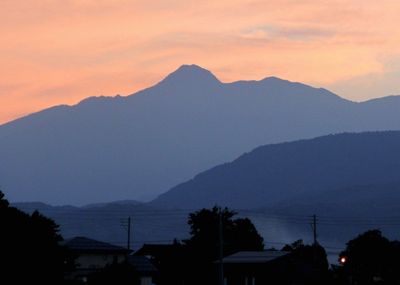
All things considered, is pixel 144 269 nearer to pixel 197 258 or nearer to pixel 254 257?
pixel 254 257

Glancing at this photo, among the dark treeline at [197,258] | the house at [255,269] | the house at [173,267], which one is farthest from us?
the house at [173,267]

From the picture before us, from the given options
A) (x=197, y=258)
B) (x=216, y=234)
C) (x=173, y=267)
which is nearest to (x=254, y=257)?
(x=197, y=258)

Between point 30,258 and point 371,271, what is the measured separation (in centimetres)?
5313

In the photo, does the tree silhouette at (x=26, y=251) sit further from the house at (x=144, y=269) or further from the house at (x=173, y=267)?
the house at (x=173, y=267)

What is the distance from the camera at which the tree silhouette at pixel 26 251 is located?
59.2 metres

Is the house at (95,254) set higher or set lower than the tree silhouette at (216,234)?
lower

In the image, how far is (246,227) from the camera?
485ft

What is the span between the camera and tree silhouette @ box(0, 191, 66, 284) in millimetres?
59188

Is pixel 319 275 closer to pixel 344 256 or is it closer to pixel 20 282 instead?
pixel 344 256

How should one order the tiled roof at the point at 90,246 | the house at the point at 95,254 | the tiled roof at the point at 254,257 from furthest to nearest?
the tiled roof at the point at 254,257 < the tiled roof at the point at 90,246 < the house at the point at 95,254

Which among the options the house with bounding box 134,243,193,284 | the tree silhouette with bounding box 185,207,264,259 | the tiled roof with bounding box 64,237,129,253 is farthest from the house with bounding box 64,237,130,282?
the tree silhouette with bounding box 185,207,264,259

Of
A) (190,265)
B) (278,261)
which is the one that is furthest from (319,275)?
(190,265)

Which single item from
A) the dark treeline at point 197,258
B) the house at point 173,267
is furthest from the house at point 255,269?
the house at point 173,267

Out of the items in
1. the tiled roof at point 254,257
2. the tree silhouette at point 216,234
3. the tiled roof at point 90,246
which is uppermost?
the tree silhouette at point 216,234
